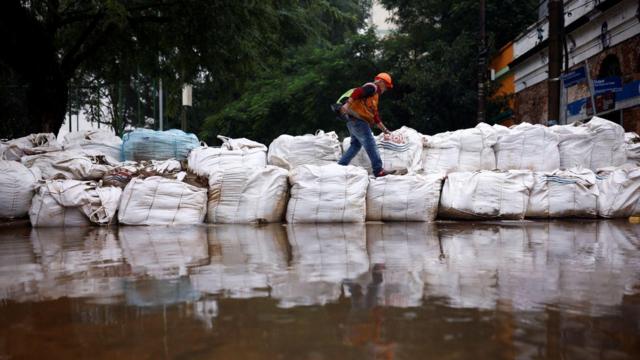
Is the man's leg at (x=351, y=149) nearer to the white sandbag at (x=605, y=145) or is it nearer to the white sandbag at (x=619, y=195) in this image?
the white sandbag at (x=619, y=195)

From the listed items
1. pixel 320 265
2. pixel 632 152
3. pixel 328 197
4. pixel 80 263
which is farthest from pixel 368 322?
pixel 632 152

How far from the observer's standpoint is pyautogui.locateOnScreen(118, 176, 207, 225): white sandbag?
4922 millimetres

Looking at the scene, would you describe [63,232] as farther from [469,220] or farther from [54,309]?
[469,220]

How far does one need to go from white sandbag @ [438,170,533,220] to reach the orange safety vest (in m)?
1.14

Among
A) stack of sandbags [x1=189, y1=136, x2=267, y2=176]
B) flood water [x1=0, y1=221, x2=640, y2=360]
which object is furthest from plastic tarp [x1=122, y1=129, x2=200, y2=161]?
flood water [x1=0, y1=221, x2=640, y2=360]

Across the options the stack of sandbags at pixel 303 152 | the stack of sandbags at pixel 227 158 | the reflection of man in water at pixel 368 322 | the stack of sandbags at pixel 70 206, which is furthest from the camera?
the stack of sandbags at pixel 303 152

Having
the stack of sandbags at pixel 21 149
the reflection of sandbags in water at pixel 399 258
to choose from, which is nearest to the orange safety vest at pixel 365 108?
the reflection of sandbags in water at pixel 399 258

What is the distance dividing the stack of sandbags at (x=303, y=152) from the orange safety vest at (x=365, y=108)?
472 millimetres

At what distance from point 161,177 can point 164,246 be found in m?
1.85

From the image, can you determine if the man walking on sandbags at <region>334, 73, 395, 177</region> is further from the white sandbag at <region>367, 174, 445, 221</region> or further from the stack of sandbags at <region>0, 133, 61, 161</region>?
the stack of sandbags at <region>0, 133, 61, 161</region>

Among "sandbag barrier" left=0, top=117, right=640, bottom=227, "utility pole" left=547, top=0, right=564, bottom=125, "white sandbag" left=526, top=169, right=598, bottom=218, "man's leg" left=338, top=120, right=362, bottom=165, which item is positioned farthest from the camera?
"utility pole" left=547, top=0, right=564, bottom=125

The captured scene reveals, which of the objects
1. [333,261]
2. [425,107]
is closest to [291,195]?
[333,261]

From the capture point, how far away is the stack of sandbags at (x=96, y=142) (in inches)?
254

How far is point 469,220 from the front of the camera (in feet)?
16.9
